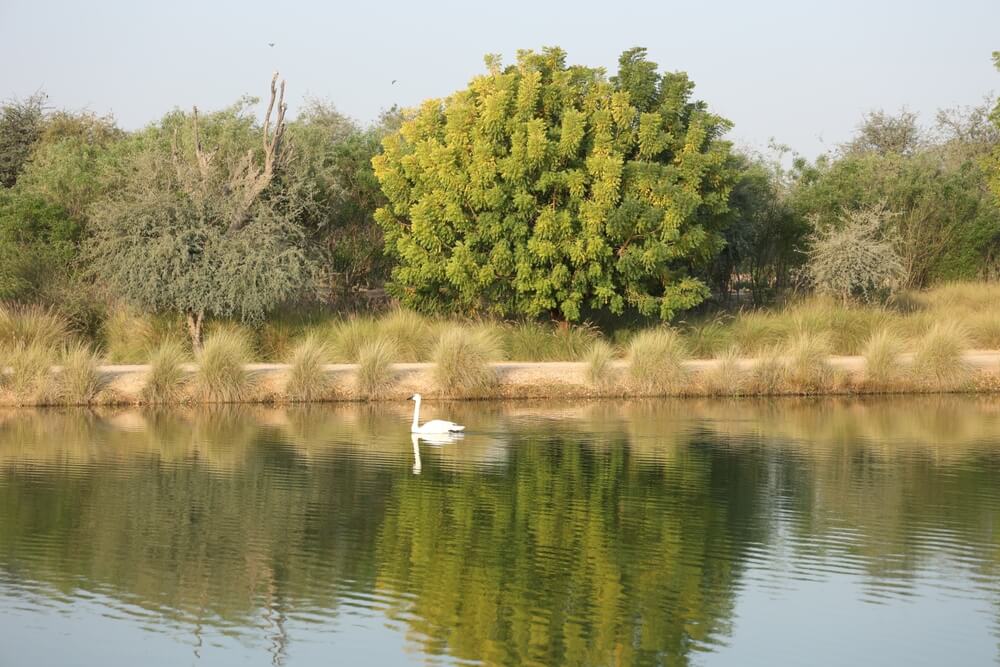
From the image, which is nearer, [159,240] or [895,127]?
[159,240]

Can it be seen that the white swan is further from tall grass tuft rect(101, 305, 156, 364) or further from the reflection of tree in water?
tall grass tuft rect(101, 305, 156, 364)

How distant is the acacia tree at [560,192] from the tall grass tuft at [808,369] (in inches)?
138

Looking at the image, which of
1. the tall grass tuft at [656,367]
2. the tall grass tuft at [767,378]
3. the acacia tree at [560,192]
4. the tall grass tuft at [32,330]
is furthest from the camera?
the acacia tree at [560,192]

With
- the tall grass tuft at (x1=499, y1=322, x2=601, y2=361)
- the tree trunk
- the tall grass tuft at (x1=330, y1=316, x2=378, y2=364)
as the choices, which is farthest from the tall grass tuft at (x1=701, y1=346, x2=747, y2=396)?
Answer: the tree trunk

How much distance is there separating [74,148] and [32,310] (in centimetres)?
1283

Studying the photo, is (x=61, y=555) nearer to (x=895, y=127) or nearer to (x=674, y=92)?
(x=674, y=92)

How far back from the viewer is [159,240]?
92.6ft

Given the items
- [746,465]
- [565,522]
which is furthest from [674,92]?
[565,522]

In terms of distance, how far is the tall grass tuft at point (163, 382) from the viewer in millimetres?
24484

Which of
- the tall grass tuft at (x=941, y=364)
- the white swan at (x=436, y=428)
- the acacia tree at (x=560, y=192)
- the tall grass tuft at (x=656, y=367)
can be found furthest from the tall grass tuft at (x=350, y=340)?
the tall grass tuft at (x=941, y=364)

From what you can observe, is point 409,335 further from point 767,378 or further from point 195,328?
point 767,378

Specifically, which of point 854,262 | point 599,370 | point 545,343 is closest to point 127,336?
point 545,343

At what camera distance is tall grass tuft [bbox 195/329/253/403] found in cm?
2459

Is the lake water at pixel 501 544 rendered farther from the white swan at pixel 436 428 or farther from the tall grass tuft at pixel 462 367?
the tall grass tuft at pixel 462 367
